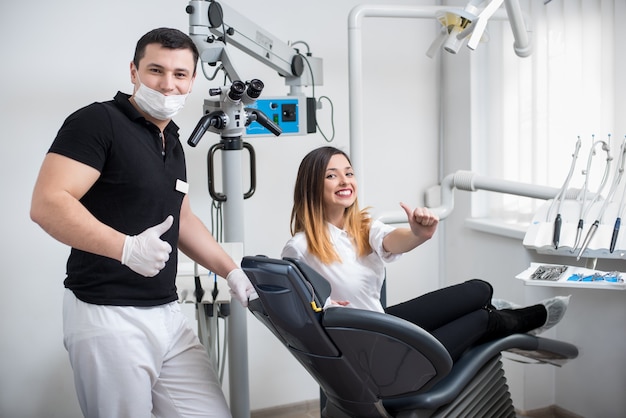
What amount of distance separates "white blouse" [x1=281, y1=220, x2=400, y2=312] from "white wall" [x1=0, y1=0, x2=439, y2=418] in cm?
108

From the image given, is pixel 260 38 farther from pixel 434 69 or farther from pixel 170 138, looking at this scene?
pixel 434 69

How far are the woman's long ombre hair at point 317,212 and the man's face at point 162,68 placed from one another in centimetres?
56

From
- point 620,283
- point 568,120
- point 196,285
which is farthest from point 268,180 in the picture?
point 620,283

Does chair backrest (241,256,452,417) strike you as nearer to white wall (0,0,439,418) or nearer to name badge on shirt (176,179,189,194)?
name badge on shirt (176,179,189,194)

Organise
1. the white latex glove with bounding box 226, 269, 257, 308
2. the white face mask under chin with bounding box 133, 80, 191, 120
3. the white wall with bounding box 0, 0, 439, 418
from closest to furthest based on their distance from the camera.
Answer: the white face mask under chin with bounding box 133, 80, 191, 120
the white latex glove with bounding box 226, 269, 257, 308
the white wall with bounding box 0, 0, 439, 418

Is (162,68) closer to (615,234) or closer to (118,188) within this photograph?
(118,188)

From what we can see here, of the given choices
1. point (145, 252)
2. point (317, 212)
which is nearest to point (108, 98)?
point (317, 212)

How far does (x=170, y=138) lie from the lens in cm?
195

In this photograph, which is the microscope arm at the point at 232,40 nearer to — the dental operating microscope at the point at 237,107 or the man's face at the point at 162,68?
the dental operating microscope at the point at 237,107

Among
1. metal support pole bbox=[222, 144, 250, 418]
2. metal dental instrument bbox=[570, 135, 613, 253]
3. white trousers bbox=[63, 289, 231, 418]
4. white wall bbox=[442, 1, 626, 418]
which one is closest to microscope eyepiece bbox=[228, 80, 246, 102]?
metal support pole bbox=[222, 144, 250, 418]

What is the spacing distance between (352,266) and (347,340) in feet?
1.52

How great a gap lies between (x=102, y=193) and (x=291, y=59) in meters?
1.23

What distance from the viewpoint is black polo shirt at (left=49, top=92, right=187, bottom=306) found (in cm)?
171

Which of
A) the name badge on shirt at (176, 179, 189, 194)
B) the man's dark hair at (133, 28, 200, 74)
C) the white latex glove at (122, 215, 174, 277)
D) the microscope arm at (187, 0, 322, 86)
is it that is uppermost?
the microscope arm at (187, 0, 322, 86)
